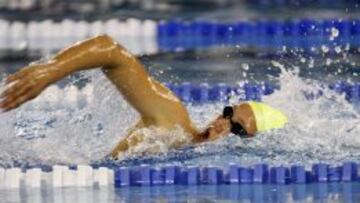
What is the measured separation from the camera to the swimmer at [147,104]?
4.06 m

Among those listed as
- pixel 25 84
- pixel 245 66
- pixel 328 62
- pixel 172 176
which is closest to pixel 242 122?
pixel 172 176

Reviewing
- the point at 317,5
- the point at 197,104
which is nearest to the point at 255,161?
the point at 197,104

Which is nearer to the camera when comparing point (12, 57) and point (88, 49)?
point (88, 49)

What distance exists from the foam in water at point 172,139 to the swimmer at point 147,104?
52 mm

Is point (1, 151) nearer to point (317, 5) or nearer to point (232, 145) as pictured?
point (232, 145)

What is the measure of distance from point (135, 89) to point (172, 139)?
26cm

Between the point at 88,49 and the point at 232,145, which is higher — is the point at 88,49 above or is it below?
above

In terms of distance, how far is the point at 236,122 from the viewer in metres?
4.35

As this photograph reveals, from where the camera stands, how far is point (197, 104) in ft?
20.5

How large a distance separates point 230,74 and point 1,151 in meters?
2.30

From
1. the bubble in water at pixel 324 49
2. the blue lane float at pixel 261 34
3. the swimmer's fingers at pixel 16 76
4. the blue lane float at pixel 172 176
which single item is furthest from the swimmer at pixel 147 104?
the blue lane float at pixel 261 34

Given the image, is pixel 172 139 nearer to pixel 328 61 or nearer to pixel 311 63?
pixel 311 63

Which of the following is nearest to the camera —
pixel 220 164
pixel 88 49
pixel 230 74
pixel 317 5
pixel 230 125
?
pixel 88 49

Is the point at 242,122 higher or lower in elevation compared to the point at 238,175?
higher
